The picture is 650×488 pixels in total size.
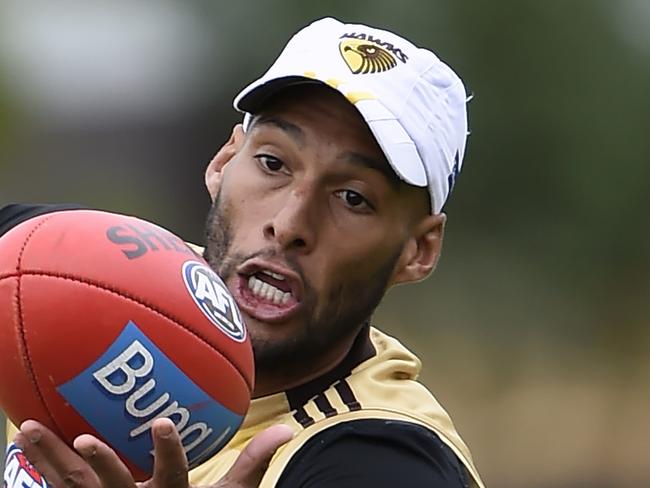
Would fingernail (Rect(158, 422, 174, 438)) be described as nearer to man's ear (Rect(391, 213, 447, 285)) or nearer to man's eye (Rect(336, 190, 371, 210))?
man's eye (Rect(336, 190, 371, 210))

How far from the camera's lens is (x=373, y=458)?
8.78 feet

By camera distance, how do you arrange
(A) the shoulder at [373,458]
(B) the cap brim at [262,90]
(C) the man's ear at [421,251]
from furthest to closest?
(C) the man's ear at [421,251] < (B) the cap brim at [262,90] < (A) the shoulder at [373,458]

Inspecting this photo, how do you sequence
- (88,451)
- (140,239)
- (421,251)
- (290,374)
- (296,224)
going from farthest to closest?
(421,251) < (290,374) < (296,224) < (140,239) < (88,451)

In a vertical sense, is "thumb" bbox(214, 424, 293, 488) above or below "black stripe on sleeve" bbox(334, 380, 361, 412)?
above

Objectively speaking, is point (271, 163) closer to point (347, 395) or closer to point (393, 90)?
point (393, 90)

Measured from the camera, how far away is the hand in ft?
7.09

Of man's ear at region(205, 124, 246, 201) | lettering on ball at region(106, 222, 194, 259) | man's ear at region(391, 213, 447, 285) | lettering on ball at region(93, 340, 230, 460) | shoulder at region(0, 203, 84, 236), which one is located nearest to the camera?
lettering on ball at region(93, 340, 230, 460)

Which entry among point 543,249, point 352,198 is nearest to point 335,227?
point 352,198

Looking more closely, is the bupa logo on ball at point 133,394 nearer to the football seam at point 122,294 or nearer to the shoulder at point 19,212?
the football seam at point 122,294

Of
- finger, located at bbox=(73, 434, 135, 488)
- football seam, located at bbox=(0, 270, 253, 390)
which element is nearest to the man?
football seam, located at bbox=(0, 270, 253, 390)

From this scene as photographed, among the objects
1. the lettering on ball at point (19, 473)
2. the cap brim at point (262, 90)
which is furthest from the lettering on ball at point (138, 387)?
the cap brim at point (262, 90)

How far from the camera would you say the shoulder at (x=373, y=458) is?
2.63 meters

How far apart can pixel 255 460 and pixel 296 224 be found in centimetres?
64

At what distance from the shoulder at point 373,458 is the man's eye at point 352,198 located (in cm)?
44
